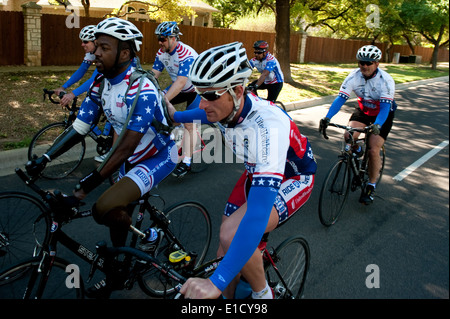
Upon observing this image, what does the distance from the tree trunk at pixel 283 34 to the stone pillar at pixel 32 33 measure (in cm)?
959

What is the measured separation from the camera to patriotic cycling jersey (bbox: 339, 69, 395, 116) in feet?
18.7

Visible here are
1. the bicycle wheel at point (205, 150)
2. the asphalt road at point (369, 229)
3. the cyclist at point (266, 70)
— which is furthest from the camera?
the cyclist at point (266, 70)

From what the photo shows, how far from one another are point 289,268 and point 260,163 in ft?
4.36

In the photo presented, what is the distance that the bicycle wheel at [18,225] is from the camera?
3448mm

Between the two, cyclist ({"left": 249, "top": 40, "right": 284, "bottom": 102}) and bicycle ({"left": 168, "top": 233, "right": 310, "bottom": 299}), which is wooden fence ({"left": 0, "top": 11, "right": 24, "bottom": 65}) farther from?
bicycle ({"left": 168, "top": 233, "right": 310, "bottom": 299})

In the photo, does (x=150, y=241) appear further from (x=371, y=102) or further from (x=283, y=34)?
(x=283, y=34)

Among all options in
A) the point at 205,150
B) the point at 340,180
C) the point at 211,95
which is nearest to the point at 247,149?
the point at 211,95

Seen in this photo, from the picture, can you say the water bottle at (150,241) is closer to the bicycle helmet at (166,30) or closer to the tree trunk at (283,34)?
the bicycle helmet at (166,30)

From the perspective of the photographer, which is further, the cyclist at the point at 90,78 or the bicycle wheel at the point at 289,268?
the cyclist at the point at 90,78

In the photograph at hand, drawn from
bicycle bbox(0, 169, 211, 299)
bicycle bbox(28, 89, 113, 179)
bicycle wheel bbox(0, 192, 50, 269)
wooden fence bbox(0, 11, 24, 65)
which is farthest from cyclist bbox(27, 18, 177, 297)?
wooden fence bbox(0, 11, 24, 65)

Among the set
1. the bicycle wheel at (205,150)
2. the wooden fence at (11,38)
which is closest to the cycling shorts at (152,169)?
the bicycle wheel at (205,150)

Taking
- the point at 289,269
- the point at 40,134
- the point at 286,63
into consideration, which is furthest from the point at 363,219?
the point at 286,63

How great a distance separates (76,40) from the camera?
16750 mm

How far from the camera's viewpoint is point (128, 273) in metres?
2.98
